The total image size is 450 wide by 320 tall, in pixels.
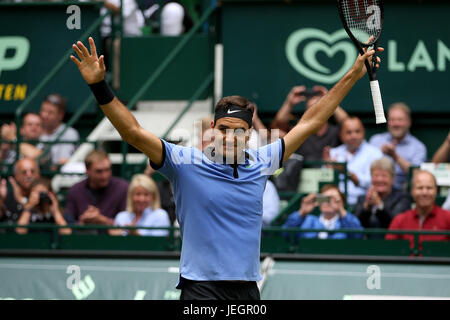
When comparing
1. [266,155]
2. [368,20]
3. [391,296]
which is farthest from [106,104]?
[391,296]

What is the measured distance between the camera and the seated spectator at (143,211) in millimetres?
7663

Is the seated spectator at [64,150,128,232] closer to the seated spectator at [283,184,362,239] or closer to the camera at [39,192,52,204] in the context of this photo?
the camera at [39,192,52,204]

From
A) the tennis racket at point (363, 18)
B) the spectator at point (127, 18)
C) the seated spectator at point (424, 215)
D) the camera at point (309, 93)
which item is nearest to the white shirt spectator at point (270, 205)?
the seated spectator at point (424, 215)

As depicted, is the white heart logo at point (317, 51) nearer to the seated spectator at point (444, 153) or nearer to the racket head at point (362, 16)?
the seated spectator at point (444, 153)

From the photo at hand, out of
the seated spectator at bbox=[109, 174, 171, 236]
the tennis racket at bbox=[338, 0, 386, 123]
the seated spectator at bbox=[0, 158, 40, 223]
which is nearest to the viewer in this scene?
the tennis racket at bbox=[338, 0, 386, 123]

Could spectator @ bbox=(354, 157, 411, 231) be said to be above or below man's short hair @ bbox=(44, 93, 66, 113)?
below

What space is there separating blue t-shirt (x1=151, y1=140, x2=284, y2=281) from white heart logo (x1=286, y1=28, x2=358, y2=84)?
543 cm

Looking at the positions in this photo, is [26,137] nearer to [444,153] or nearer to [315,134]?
[315,134]

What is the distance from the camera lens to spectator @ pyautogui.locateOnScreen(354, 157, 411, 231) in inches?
298

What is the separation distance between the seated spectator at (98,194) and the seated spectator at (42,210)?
0.15 m

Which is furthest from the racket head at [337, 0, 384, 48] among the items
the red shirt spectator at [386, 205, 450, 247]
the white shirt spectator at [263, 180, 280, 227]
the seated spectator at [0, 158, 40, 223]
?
the seated spectator at [0, 158, 40, 223]

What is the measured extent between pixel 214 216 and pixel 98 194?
419cm

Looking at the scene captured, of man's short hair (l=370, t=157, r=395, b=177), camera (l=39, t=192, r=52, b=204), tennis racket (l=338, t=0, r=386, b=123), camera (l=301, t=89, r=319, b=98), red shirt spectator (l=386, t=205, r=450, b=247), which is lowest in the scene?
red shirt spectator (l=386, t=205, r=450, b=247)
